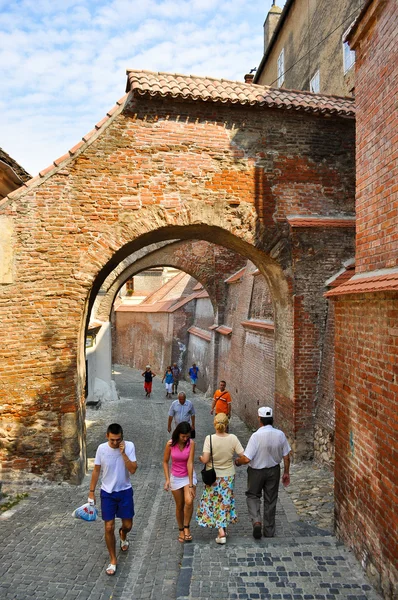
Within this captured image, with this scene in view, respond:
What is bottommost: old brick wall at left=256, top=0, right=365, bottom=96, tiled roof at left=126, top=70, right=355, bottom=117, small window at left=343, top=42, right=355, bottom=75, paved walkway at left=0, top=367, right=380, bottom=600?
paved walkway at left=0, top=367, right=380, bottom=600

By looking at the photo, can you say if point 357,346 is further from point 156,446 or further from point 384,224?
point 156,446

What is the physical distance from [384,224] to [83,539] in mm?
5199

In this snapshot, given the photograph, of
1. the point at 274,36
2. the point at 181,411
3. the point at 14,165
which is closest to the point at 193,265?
the point at 274,36

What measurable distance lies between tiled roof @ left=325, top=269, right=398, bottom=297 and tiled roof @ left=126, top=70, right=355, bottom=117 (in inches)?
194

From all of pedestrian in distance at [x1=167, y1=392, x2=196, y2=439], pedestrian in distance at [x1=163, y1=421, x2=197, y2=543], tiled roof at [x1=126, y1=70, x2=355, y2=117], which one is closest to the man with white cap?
pedestrian in distance at [x1=163, y1=421, x2=197, y2=543]

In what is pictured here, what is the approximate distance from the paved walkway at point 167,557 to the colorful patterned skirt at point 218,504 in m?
0.24

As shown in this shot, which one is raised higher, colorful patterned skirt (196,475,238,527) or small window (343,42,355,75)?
small window (343,42,355,75)

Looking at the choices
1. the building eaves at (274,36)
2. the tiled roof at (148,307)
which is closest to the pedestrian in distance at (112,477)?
the building eaves at (274,36)

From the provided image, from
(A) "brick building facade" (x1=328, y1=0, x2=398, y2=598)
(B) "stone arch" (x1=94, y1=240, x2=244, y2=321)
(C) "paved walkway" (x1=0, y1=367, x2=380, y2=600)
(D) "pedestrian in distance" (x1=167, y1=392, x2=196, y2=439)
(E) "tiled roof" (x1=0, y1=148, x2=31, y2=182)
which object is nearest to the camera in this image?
(A) "brick building facade" (x1=328, y1=0, x2=398, y2=598)

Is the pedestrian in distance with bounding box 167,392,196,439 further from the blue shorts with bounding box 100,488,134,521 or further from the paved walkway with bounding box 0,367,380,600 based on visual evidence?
the blue shorts with bounding box 100,488,134,521

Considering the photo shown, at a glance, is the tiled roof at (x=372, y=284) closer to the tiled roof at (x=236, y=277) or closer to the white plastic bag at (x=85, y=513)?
the white plastic bag at (x=85, y=513)

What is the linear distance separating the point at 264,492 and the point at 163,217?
514 centimetres

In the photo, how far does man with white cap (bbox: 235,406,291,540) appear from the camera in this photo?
558cm

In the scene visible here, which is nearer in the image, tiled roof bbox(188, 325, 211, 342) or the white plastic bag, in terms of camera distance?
the white plastic bag
